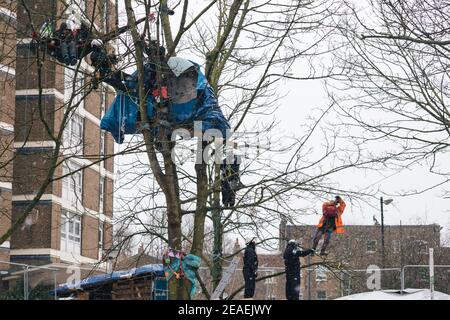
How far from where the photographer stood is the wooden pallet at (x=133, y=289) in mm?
19656

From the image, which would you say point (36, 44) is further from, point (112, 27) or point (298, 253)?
point (298, 253)

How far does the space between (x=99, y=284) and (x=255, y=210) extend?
26.9 feet

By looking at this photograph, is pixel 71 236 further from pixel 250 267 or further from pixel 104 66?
pixel 104 66

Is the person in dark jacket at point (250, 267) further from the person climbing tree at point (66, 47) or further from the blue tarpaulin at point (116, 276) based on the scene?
the blue tarpaulin at point (116, 276)

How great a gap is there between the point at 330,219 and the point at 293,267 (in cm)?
191

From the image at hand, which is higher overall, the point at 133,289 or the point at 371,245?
the point at 371,245

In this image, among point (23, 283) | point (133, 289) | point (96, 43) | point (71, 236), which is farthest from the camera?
point (71, 236)

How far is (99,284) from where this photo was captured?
20.4m

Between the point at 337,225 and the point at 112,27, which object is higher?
the point at 112,27

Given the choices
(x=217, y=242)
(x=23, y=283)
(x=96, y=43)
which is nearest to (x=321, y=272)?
(x=217, y=242)

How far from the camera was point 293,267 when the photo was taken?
45.2 ft

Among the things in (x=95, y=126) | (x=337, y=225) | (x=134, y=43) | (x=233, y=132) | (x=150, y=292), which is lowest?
(x=150, y=292)
